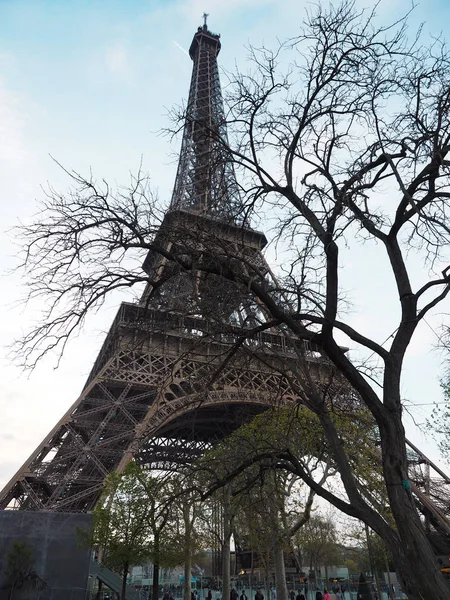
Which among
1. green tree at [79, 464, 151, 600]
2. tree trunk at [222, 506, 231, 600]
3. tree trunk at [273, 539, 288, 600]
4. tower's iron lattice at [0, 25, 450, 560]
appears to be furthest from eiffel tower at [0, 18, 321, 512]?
tree trunk at [273, 539, 288, 600]

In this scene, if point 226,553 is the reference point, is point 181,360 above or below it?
above

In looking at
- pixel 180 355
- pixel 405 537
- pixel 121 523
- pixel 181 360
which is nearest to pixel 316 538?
pixel 121 523

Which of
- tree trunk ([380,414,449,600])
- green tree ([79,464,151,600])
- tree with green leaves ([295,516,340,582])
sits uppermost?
tree with green leaves ([295,516,340,582])

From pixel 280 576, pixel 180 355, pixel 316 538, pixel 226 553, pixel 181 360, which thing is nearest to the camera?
pixel 180 355

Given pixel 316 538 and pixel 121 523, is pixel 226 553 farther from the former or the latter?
pixel 316 538

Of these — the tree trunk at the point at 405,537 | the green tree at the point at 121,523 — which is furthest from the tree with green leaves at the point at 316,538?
the tree trunk at the point at 405,537

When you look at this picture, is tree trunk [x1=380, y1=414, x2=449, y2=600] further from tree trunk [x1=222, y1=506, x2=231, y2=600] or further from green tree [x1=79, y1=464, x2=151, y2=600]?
tree trunk [x1=222, y1=506, x2=231, y2=600]

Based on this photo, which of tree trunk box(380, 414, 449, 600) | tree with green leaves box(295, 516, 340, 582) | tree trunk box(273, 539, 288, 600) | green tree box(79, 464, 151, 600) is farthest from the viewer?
tree with green leaves box(295, 516, 340, 582)

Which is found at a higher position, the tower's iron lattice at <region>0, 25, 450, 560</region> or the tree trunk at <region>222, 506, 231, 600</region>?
the tower's iron lattice at <region>0, 25, 450, 560</region>
